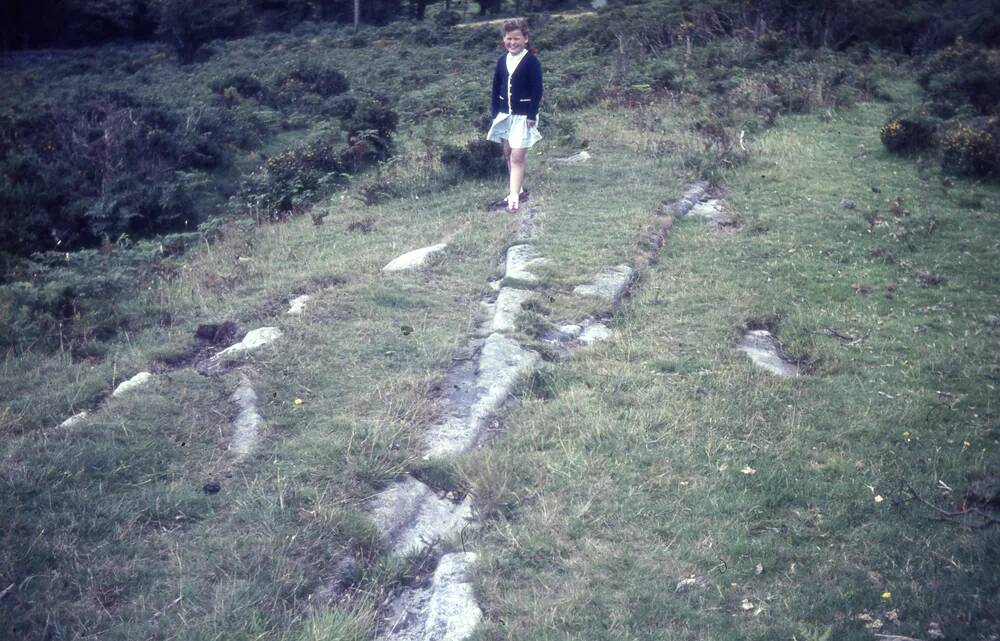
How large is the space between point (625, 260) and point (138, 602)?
5.03 meters

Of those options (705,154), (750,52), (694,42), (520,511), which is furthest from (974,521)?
(694,42)

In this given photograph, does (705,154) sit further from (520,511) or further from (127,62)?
(127,62)

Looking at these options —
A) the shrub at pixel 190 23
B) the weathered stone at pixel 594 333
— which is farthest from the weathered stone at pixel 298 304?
the shrub at pixel 190 23

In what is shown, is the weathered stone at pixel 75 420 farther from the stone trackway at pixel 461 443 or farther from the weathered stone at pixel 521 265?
the weathered stone at pixel 521 265

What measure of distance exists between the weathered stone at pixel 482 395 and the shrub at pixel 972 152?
24.3 ft

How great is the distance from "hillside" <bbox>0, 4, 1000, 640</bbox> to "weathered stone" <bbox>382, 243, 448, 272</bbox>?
15 cm

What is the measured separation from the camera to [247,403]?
5.06 meters

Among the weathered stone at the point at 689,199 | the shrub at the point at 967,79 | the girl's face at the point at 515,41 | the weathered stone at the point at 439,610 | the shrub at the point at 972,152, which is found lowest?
the weathered stone at the point at 439,610

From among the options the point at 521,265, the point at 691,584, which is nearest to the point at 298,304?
the point at 521,265

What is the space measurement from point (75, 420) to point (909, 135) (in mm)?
10505

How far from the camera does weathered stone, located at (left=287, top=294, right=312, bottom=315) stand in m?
6.57

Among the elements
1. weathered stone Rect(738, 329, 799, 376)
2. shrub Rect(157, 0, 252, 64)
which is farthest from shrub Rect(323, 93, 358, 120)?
shrub Rect(157, 0, 252, 64)

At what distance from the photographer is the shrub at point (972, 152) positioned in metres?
10.3

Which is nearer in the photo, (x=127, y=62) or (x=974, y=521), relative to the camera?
(x=974, y=521)
